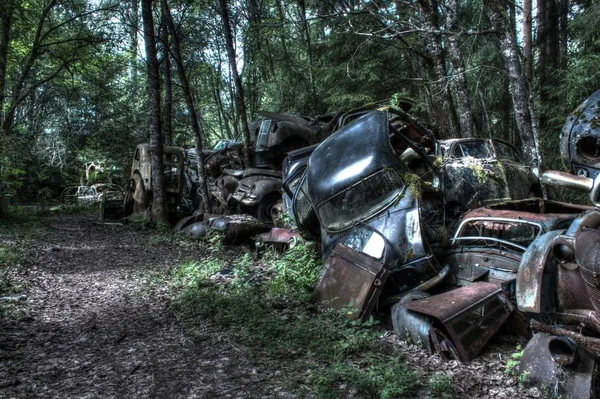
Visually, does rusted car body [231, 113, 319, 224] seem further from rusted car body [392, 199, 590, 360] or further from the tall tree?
rusted car body [392, 199, 590, 360]

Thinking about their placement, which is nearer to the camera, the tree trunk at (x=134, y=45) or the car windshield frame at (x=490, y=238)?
the car windshield frame at (x=490, y=238)

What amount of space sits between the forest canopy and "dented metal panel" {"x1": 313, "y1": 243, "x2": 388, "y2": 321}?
482cm

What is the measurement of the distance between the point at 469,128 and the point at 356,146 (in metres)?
4.94

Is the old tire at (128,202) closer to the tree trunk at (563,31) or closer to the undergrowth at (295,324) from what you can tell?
the undergrowth at (295,324)

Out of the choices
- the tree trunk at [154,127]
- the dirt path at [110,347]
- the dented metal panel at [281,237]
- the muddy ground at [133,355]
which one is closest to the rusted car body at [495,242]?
the muddy ground at [133,355]

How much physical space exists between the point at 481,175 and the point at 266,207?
17.3 ft

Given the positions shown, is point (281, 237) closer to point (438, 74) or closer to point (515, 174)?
point (515, 174)

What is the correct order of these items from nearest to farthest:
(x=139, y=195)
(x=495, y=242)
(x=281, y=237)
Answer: (x=495, y=242) < (x=281, y=237) < (x=139, y=195)

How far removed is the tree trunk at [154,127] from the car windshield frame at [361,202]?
6.76 metres

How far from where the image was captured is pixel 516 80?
786 centimetres

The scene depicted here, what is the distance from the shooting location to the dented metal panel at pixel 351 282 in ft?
14.8

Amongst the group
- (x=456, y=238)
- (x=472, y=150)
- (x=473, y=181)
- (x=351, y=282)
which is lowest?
(x=351, y=282)

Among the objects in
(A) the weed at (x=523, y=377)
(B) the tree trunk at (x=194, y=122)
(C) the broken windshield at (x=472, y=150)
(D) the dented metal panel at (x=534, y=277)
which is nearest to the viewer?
(D) the dented metal panel at (x=534, y=277)

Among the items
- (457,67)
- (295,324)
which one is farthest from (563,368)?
(457,67)
